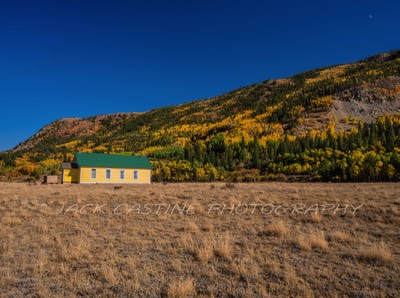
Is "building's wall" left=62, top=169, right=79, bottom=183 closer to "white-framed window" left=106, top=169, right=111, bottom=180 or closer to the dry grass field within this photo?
"white-framed window" left=106, top=169, right=111, bottom=180

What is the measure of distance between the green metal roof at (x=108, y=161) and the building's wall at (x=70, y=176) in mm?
1599

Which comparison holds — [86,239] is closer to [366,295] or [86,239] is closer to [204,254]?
[204,254]

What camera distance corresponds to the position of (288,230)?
974 cm

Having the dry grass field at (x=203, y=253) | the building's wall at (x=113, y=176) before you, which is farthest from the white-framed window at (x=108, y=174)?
the dry grass field at (x=203, y=253)

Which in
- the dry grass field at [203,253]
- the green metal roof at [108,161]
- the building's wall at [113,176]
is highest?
the green metal roof at [108,161]

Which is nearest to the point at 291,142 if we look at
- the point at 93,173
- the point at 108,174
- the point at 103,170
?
the point at 108,174

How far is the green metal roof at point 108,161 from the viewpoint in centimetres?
3697

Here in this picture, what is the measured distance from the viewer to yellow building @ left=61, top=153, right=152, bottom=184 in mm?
36594

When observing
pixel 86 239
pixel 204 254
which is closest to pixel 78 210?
pixel 86 239

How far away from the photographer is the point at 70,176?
37875mm

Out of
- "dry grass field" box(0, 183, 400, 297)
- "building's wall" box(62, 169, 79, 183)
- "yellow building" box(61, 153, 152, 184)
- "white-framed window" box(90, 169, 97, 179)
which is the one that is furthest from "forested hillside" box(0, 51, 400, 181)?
"dry grass field" box(0, 183, 400, 297)

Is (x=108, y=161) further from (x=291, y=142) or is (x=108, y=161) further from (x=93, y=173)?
(x=291, y=142)

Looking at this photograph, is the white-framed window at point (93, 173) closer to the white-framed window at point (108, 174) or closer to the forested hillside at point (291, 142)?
the white-framed window at point (108, 174)

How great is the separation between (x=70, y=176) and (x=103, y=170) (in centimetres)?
453
